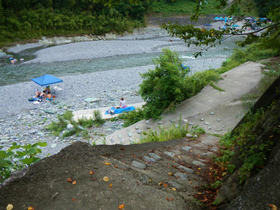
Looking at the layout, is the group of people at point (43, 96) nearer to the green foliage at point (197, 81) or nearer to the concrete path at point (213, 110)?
the concrete path at point (213, 110)

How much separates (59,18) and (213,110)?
108ft

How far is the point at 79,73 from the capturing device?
20891 millimetres

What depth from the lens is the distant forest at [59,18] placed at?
32.3 m

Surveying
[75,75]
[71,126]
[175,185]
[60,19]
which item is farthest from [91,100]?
Answer: [60,19]

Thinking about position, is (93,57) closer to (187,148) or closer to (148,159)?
(187,148)

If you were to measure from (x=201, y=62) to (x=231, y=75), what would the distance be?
36.0 ft

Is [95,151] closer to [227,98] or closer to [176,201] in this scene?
[176,201]

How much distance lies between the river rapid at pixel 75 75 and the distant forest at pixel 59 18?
2.62 meters

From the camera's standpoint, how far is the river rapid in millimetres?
11219

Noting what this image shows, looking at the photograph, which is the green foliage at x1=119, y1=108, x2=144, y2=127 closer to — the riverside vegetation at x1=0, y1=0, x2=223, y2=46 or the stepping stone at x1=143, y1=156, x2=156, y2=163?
the stepping stone at x1=143, y1=156, x2=156, y2=163

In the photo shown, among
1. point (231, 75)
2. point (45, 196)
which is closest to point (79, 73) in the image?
point (231, 75)

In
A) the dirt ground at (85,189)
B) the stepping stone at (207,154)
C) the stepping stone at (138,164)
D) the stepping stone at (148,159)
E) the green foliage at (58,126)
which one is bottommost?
the green foliage at (58,126)

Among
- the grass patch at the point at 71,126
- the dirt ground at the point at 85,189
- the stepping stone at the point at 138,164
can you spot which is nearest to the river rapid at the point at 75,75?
the grass patch at the point at 71,126

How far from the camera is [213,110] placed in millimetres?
8859
